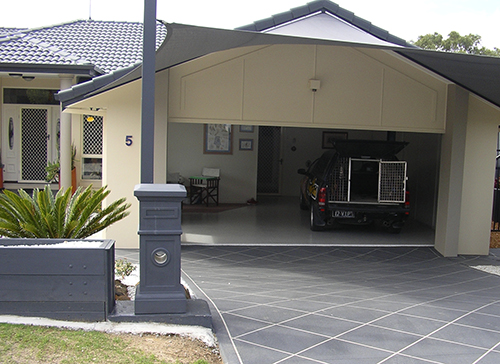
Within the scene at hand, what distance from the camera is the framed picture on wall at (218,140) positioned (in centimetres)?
1392

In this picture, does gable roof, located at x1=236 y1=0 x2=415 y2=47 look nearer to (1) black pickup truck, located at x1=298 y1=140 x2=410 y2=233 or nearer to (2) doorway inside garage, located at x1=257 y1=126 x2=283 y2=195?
(1) black pickup truck, located at x1=298 y1=140 x2=410 y2=233

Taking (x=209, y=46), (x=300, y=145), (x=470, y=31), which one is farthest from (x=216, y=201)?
(x=470, y=31)

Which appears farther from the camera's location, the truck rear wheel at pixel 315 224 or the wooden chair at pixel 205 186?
the wooden chair at pixel 205 186

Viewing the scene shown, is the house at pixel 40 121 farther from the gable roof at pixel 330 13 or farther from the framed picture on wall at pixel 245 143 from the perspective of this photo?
the gable roof at pixel 330 13

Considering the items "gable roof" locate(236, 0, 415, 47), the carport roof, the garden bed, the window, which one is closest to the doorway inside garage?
the window

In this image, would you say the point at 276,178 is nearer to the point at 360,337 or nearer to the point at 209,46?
the point at 209,46

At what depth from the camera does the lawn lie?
11.1ft

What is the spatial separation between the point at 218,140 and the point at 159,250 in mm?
10051

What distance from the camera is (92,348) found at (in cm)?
355

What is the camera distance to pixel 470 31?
113ft

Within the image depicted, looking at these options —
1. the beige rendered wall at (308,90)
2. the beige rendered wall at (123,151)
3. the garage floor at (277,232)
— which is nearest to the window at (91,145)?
the garage floor at (277,232)

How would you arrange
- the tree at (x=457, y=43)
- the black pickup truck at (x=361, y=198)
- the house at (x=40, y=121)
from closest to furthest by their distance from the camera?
1. the black pickup truck at (x=361, y=198)
2. the house at (x=40, y=121)
3. the tree at (x=457, y=43)

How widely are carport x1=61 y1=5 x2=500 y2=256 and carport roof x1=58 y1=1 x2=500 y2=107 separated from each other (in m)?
0.27

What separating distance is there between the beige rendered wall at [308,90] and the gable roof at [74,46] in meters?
4.89
